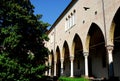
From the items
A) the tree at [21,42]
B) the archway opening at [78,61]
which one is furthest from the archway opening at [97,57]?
the tree at [21,42]

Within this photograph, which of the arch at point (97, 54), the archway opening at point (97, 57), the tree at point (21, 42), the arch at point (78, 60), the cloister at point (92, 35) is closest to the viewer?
the tree at point (21, 42)

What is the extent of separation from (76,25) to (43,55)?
7164 mm

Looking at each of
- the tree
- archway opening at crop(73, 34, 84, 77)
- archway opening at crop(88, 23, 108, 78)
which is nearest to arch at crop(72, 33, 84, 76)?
archway opening at crop(73, 34, 84, 77)

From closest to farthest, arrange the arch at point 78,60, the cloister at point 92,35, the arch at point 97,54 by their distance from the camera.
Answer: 1. the cloister at point 92,35
2. the arch at point 97,54
3. the arch at point 78,60

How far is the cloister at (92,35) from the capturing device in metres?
15.9

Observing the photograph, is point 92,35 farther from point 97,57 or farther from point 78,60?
point 78,60

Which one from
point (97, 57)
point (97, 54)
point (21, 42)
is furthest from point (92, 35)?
point (21, 42)

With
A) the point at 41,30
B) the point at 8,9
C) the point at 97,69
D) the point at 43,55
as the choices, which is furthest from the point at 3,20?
the point at 97,69

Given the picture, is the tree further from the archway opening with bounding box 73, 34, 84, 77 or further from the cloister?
the archway opening with bounding box 73, 34, 84, 77

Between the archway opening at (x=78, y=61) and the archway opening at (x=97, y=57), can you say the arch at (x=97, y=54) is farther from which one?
the archway opening at (x=78, y=61)

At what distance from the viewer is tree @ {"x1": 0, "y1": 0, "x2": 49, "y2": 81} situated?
A: 14.8m

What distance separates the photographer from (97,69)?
25.3m

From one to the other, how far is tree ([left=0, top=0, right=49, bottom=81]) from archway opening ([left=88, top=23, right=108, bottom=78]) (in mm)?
6938

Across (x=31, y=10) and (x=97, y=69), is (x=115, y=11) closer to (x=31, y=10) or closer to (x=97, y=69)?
(x=31, y=10)
